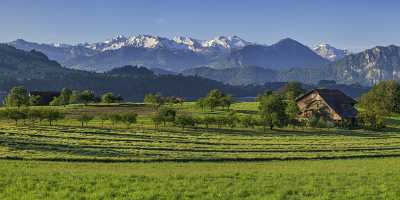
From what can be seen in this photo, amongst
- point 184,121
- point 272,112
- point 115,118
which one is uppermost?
point 272,112

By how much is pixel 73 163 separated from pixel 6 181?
19.2 meters

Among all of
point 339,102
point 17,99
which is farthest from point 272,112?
point 17,99

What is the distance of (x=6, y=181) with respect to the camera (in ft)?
87.0

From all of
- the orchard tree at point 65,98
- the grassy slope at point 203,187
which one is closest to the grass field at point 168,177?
the grassy slope at point 203,187

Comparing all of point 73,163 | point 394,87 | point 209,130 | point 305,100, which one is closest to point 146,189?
point 73,163

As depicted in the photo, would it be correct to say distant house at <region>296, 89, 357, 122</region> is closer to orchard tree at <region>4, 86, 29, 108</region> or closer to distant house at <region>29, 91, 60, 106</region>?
orchard tree at <region>4, 86, 29, 108</region>

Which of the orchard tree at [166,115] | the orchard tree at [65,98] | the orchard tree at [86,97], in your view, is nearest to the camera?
the orchard tree at [166,115]

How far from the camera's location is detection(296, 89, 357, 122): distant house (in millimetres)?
148000

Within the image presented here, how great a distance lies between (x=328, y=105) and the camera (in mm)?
153125

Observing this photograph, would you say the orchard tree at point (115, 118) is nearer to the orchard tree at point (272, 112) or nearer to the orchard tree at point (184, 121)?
the orchard tree at point (184, 121)

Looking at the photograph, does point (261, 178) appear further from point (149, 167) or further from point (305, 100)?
point (305, 100)

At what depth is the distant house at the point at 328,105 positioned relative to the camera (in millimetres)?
148000

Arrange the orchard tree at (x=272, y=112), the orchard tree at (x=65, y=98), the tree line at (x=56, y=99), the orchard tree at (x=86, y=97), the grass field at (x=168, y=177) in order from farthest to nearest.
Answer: the orchard tree at (x=86, y=97) < the orchard tree at (x=65, y=98) < the tree line at (x=56, y=99) < the orchard tree at (x=272, y=112) < the grass field at (x=168, y=177)

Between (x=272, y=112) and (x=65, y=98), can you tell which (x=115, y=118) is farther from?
(x=65, y=98)
